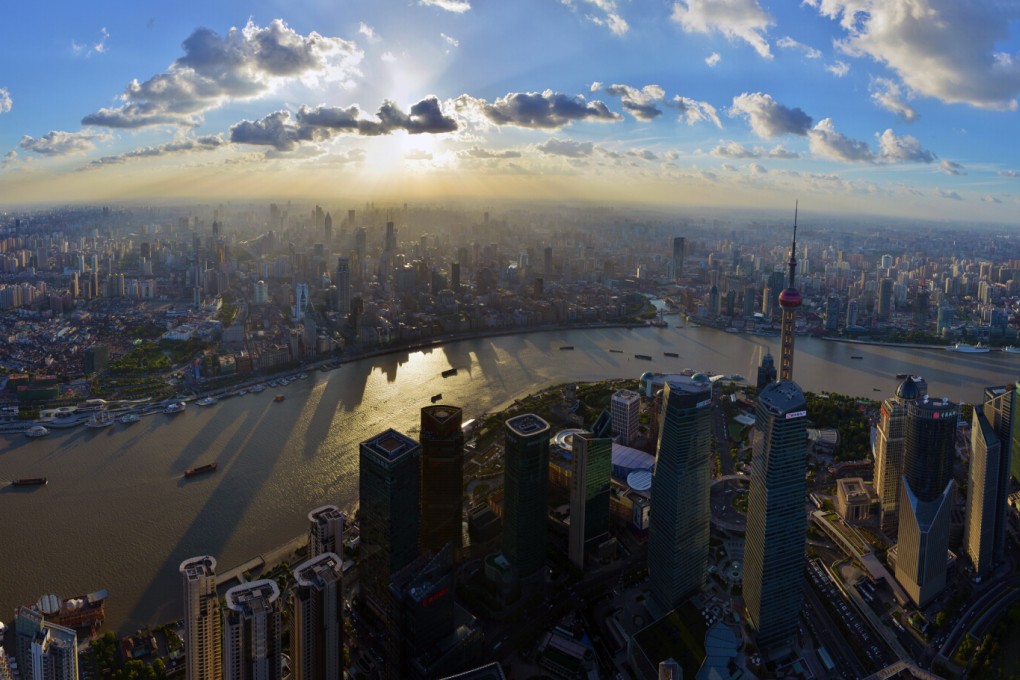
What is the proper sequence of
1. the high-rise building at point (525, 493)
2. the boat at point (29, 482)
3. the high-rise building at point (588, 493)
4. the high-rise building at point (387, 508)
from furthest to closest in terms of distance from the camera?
the boat at point (29, 482), the high-rise building at point (588, 493), the high-rise building at point (525, 493), the high-rise building at point (387, 508)

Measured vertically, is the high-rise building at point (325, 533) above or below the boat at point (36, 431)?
above

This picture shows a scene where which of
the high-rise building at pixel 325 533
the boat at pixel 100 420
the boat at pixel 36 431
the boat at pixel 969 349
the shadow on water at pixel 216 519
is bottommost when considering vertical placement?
the shadow on water at pixel 216 519

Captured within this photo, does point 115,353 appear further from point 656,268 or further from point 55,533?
point 656,268

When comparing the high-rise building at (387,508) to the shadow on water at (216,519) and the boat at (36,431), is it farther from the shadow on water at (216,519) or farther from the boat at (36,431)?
the boat at (36,431)

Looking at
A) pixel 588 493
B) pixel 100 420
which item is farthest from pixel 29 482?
pixel 588 493

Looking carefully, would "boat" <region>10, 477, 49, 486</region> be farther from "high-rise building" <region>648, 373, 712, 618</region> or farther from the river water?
"high-rise building" <region>648, 373, 712, 618</region>

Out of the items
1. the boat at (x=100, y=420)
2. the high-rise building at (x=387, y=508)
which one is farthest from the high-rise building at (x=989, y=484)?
the boat at (x=100, y=420)

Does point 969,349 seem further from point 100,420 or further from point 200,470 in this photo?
point 100,420
